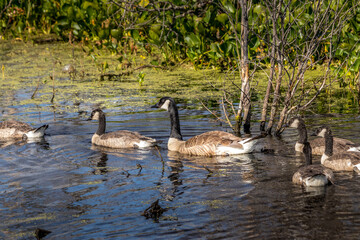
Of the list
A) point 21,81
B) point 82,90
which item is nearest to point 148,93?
point 82,90

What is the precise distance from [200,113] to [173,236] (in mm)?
7314

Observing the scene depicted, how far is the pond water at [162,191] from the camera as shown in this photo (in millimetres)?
6004

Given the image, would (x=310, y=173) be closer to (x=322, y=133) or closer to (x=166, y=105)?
(x=322, y=133)

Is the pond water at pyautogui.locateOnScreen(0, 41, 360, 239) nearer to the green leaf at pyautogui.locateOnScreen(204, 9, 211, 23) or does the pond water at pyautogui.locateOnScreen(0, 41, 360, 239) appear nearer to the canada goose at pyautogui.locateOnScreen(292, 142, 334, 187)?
the canada goose at pyautogui.locateOnScreen(292, 142, 334, 187)

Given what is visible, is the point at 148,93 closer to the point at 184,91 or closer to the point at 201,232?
the point at 184,91

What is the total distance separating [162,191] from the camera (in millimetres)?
7457

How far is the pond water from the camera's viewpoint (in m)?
6.00

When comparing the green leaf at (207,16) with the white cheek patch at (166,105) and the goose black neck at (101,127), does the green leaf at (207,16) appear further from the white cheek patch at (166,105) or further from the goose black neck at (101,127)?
the goose black neck at (101,127)

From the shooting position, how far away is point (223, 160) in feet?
30.8

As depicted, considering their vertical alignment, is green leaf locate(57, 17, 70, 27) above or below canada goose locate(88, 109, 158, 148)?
above

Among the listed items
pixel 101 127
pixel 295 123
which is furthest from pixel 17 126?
pixel 295 123

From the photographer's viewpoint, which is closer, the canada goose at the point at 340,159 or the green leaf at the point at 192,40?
the canada goose at the point at 340,159

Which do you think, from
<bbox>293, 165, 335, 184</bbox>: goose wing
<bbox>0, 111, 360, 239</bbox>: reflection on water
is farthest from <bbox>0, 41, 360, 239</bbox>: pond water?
<bbox>293, 165, 335, 184</bbox>: goose wing

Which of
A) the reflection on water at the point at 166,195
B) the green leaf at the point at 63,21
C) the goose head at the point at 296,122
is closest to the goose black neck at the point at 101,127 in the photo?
the reflection on water at the point at 166,195
